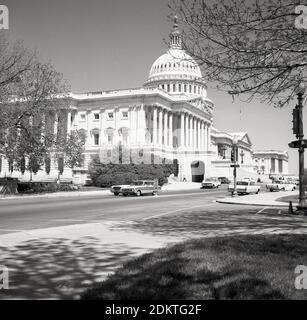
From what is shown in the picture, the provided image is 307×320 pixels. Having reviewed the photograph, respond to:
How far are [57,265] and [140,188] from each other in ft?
106

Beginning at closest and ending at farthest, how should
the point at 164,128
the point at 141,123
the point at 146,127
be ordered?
the point at 141,123 → the point at 146,127 → the point at 164,128

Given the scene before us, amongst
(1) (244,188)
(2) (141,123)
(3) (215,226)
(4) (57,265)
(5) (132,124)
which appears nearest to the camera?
(4) (57,265)

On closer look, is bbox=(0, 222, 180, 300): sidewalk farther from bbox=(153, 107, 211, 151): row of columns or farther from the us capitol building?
bbox=(153, 107, 211, 151): row of columns

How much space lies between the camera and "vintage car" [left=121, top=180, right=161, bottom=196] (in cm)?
4006

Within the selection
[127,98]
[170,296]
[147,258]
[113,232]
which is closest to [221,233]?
[113,232]

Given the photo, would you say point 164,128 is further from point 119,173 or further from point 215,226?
point 215,226

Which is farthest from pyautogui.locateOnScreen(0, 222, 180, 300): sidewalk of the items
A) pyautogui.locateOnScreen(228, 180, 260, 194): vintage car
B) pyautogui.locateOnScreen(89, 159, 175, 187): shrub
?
pyautogui.locateOnScreen(89, 159, 175, 187): shrub

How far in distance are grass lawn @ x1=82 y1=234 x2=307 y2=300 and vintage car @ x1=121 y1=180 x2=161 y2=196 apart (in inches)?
1187

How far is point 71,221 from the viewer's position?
1689cm

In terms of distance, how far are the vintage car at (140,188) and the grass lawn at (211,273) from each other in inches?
1187

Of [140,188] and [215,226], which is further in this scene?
[140,188]

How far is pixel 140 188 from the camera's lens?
133ft

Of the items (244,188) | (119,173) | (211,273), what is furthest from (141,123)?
(211,273)

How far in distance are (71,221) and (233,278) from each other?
11.1 metres
